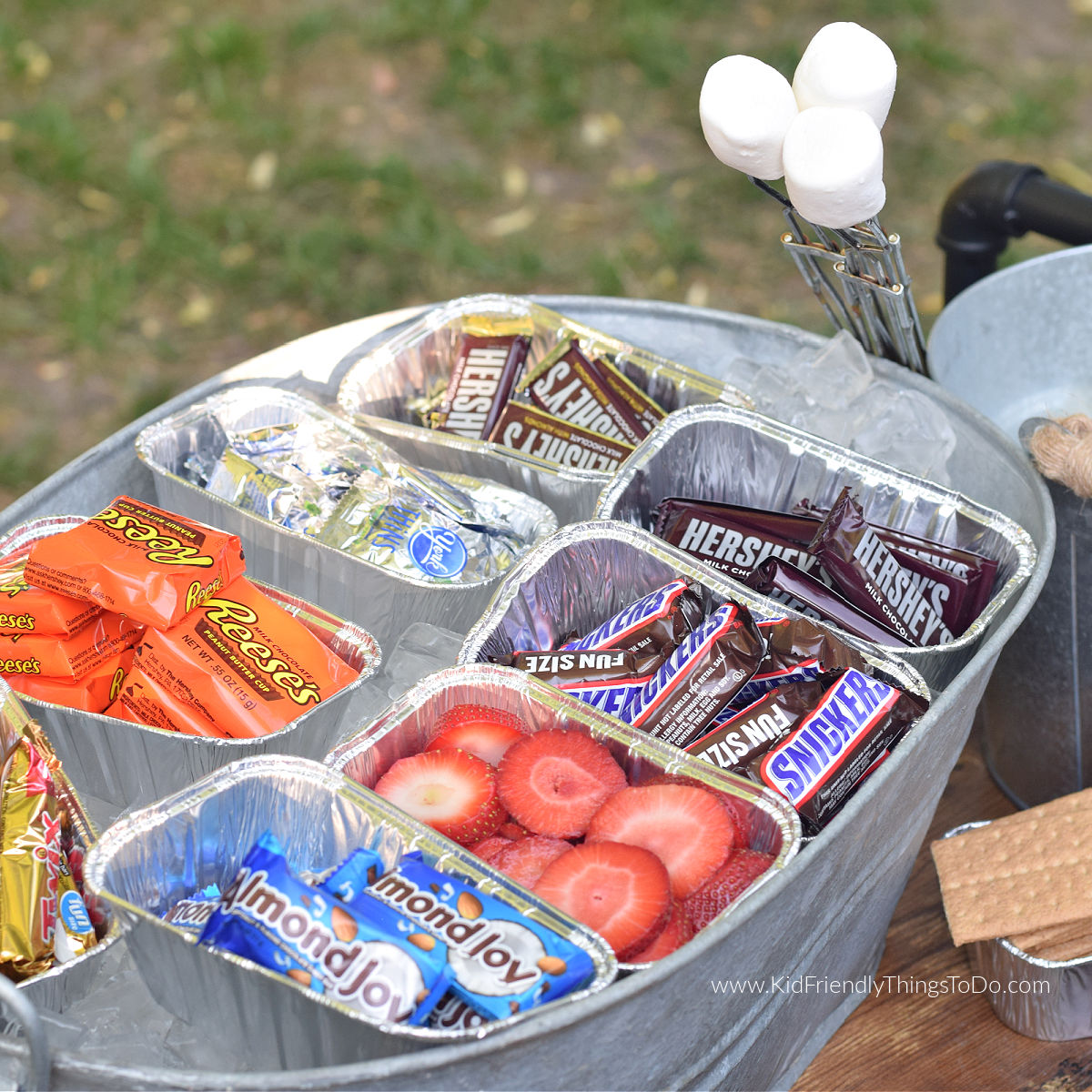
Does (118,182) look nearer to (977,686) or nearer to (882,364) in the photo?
(882,364)

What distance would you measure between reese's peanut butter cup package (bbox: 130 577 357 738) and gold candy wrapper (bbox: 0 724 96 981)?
0.49ft

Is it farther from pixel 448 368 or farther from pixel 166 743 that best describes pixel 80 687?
pixel 448 368

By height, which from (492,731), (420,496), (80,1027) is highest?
(420,496)

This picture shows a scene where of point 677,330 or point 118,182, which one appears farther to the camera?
point 118,182

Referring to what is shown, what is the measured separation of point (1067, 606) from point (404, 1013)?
1008 mm

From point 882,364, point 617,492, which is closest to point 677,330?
point 882,364

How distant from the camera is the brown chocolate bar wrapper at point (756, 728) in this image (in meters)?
1.22

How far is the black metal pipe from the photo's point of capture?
1.80 metres

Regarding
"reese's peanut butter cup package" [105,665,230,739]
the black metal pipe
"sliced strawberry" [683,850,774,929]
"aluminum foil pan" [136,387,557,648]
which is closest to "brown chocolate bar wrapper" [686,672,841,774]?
"sliced strawberry" [683,850,774,929]

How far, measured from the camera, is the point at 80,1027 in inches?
41.7

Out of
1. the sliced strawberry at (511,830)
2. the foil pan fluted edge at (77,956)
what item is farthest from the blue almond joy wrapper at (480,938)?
the foil pan fluted edge at (77,956)

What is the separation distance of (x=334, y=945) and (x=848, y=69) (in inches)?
41.1

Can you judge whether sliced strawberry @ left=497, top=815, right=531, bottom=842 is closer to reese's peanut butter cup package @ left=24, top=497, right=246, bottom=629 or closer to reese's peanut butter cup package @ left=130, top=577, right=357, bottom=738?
reese's peanut butter cup package @ left=130, top=577, right=357, bottom=738

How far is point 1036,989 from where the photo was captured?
1319 millimetres
